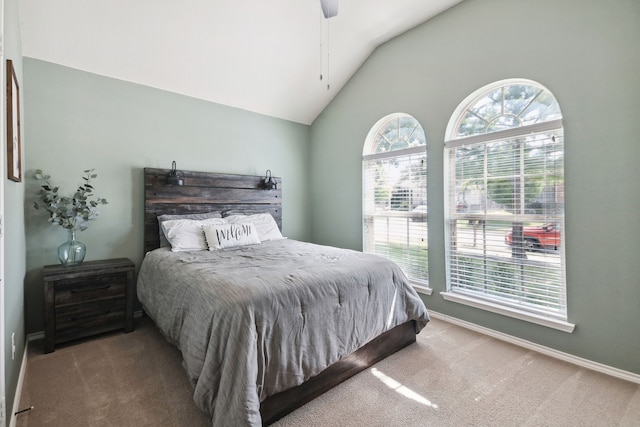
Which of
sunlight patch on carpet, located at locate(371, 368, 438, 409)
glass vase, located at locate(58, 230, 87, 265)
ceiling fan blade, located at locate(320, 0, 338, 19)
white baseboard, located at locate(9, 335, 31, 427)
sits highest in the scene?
ceiling fan blade, located at locate(320, 0, 338, 19)

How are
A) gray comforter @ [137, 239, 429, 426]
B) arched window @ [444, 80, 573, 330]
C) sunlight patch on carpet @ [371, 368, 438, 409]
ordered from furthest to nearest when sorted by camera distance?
arched window @ [444, 80, 573, 330], sunlight patch on carpet @ [371, 368, 438, 409], gray comforter @ [137, 239, 429, 426]

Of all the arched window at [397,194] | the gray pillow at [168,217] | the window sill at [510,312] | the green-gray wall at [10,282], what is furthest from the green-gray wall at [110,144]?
the window sill at [510,312]

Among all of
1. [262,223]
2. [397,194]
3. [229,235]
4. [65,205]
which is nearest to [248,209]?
[262,223]

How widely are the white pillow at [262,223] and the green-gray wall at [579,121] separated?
196 centimetres

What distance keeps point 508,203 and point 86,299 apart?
13.0ft

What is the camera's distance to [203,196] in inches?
144

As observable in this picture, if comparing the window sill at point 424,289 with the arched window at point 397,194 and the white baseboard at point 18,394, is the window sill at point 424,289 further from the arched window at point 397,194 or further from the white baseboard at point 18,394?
the white baseboard at point 18,394

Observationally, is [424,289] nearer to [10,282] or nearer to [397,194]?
[397,194]

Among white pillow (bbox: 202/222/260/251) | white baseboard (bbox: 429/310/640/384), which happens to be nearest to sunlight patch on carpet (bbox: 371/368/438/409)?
white baseboard (bbox: 429/310/640/384)

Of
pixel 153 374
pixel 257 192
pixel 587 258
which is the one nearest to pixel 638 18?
pixel 587 258

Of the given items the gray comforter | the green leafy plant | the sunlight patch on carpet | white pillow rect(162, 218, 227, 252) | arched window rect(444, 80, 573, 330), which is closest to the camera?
the gray comforter

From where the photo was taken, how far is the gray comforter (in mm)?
1496

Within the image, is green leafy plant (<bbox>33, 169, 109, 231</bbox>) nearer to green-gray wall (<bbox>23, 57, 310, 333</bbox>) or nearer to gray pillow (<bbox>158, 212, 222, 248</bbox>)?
green-gray wall (<bbox>23, 57, 310, 333</bbox>)

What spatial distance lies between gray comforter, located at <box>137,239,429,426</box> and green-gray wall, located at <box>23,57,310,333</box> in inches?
38.3
